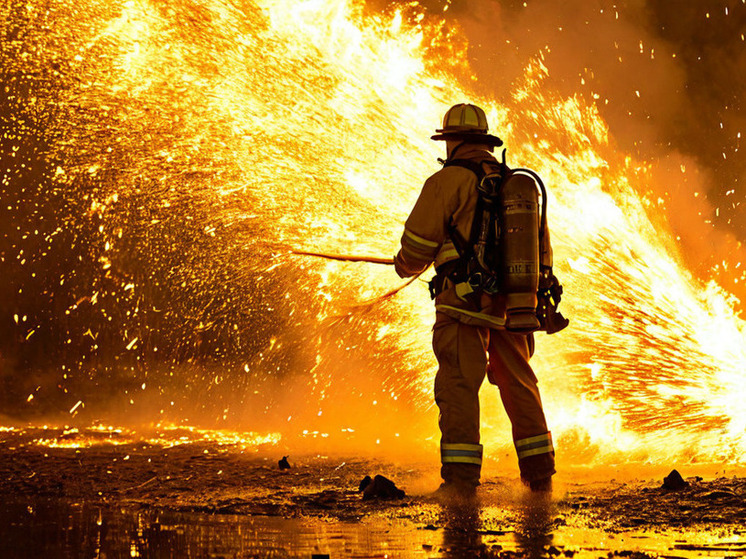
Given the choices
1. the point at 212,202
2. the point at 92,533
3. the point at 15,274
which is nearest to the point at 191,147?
the point at 212,202

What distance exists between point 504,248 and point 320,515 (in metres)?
1.63

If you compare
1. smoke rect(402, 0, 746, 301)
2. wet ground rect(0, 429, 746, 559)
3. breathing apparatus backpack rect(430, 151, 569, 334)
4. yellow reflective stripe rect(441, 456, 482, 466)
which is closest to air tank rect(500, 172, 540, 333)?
breathing apparatus backpack rect(430, 151, 569, 334)

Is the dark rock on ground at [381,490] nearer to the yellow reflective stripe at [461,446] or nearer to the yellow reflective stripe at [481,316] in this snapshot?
the yellow reflective stripe at [461,446]

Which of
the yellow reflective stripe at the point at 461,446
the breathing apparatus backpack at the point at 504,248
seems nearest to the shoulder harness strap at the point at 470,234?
the breathing apparatus backpack at the point at 504,248

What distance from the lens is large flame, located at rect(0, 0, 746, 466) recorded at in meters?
7.20

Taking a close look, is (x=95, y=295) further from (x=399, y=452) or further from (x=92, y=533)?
(x=92, y=533)

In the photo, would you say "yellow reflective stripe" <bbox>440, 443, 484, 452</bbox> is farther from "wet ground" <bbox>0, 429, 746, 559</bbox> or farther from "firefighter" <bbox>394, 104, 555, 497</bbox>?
"wet ground" <bbox>0, 429, 746, 559</bbox>

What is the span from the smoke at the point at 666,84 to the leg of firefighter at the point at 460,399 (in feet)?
19.4

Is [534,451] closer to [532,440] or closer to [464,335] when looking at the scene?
[532,440]

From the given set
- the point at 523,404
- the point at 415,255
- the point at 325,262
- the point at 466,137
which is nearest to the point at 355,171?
the point at 325,262

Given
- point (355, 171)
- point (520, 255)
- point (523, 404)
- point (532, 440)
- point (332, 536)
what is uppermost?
point (355, 171)

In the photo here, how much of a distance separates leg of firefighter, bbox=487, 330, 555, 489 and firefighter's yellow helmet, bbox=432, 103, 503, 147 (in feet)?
3.30

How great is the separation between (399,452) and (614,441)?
146 centimetres

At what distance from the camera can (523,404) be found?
527 cm
